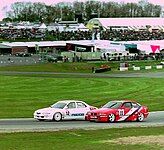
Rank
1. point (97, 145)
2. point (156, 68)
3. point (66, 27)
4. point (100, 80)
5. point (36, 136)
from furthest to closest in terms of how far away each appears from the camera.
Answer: point (66, 27) < point (156, 68) < point (100, 80) < point (36, 136) < point (97, 145)

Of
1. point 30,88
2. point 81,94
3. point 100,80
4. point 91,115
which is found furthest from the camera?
point 100,80

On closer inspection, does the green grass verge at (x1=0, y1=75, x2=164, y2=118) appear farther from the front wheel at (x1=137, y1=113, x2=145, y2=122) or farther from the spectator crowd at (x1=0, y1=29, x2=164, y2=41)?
the spectator crowd at (x1=0, y1=29, x2=164, y2=41)

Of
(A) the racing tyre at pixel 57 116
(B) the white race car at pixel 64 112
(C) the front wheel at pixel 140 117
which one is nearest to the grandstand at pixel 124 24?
(C) the front wheel at pixel 140 117

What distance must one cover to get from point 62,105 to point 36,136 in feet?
25.4

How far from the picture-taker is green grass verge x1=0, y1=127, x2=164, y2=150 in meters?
19.3

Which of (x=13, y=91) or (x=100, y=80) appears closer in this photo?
(x=13, y=91)

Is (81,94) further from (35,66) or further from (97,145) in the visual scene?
(35,66)

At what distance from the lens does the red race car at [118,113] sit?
1134 inches

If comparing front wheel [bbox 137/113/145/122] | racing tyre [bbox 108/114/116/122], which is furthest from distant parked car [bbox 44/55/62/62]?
racing tyre [bbox 108/114/116/122]

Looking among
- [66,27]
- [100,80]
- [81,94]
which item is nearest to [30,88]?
[81,94]

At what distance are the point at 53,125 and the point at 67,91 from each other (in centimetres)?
2280

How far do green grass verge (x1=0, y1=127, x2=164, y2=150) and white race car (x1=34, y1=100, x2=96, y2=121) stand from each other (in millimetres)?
4531

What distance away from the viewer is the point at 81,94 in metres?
47.5

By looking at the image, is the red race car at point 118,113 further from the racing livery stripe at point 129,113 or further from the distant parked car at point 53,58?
the distant parked car at point 53,58
